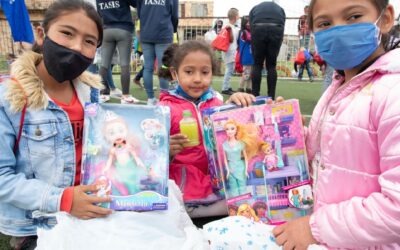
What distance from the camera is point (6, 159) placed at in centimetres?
136

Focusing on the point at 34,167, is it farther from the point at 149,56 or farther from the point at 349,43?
the point at 149,56

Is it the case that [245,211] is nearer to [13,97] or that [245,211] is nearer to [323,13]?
[323,13]

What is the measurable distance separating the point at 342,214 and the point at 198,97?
1201 mm

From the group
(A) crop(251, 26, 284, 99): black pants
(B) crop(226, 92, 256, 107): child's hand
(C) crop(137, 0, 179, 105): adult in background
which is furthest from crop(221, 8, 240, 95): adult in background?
(B) crop(226, 92, 256, 107): child's hand

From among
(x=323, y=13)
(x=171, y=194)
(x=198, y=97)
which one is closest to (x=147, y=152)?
(x=171, y=194)

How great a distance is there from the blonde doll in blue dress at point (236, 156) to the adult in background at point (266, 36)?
3159mm

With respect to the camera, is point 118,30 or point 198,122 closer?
point 198,122

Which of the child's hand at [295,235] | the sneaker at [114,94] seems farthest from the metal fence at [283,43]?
the child's hand at [295,235]

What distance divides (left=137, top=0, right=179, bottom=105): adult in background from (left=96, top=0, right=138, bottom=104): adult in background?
0.20 m

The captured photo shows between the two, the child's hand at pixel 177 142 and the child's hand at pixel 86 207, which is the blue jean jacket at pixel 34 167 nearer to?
the child's hand at pixel 86 207

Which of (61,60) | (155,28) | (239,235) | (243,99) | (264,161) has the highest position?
(155,28)

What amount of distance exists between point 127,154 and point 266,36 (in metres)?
3.39

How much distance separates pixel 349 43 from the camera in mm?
1121

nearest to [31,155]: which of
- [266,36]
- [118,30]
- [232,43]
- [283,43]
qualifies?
[118,30]
